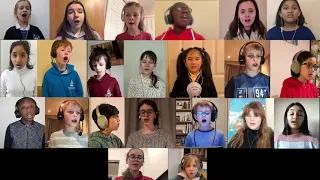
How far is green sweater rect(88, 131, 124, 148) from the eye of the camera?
233cm

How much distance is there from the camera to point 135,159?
2338mm

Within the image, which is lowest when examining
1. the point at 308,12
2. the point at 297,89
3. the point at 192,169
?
the point at 192,169

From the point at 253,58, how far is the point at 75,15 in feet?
2.76

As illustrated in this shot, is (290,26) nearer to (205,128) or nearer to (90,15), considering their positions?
(205,128)

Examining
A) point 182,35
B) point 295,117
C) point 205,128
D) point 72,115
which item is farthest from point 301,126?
point 72,115

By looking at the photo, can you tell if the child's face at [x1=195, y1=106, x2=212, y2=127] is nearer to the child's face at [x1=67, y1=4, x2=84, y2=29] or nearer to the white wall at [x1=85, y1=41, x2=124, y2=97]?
the white wall at [x1=85, y1=41, x2=124, y2=97]

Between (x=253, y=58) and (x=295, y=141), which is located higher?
(x=253, y=58)

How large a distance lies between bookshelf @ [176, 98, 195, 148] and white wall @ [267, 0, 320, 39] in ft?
1.71

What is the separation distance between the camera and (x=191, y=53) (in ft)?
7.64

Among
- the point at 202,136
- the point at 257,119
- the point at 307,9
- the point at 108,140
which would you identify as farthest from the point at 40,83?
the point at 307,9

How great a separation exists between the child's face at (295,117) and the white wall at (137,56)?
23.7 inches

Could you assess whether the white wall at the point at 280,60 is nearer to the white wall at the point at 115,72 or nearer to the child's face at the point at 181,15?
the child's face at the point at 181,15

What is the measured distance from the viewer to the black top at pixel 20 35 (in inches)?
91.5

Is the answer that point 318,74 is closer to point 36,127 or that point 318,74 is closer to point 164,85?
point 164,85
